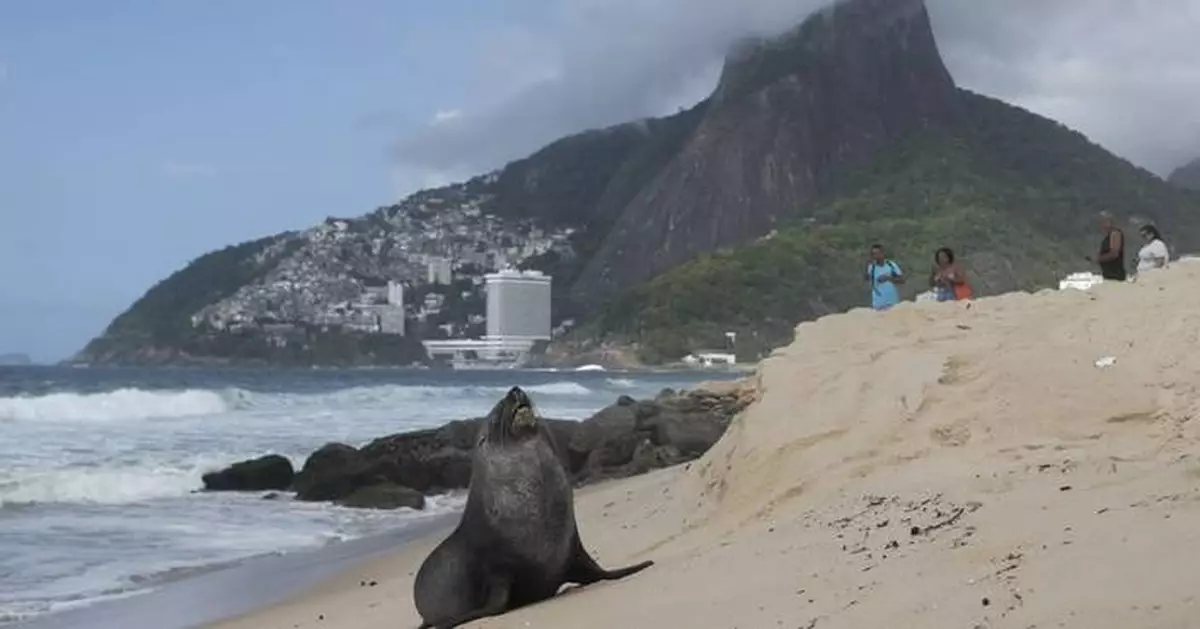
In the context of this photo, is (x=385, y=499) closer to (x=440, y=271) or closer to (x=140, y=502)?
(x=140, y=502)

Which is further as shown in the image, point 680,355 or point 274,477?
point 680,355

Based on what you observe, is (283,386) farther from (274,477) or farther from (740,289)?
(274,477)

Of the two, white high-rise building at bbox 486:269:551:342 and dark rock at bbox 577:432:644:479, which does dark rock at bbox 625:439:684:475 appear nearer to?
dark rock at bbox 577:432:644:479

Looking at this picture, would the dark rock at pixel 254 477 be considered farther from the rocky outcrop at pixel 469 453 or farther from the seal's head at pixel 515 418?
the seal's head at pixel 515 418

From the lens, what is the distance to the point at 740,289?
96.3 meters

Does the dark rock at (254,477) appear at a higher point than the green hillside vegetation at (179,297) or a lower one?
lower

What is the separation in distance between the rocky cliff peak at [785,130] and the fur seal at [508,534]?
397 feet

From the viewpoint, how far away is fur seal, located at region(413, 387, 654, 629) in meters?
6.95

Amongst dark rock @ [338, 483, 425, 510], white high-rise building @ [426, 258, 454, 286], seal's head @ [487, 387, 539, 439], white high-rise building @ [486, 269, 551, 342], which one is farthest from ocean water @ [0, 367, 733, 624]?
white high-rise building @ [426, 258, 454, 286]

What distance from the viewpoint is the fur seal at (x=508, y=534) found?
6.95 metres

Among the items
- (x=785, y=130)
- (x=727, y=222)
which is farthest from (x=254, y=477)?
(x=785, y=130)

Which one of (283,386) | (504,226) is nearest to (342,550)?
(283,386)

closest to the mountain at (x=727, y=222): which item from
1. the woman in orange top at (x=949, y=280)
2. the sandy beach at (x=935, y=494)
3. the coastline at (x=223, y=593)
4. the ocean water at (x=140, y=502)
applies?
the ocean water at (x=140, y=502)

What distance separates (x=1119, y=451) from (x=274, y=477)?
51.1 feet
